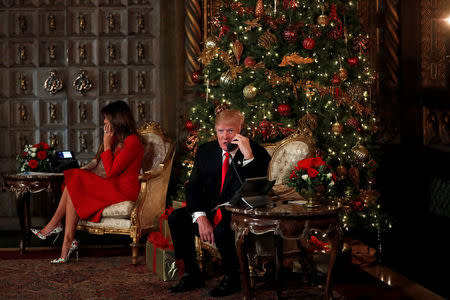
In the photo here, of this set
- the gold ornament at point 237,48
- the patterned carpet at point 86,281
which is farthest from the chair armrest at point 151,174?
the gold ornament at point 237,48

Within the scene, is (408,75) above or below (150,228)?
above

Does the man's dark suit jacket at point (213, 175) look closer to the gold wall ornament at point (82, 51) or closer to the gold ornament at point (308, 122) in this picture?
the gold ornament at point (308, 122)

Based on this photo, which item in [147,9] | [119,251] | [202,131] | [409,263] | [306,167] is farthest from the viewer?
[147,9]

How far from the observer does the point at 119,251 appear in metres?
5.80

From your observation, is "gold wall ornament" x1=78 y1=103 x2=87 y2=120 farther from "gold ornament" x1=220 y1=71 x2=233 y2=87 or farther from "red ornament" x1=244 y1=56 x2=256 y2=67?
"red ornament" x1=244 y1=56 x2=256 y2=67

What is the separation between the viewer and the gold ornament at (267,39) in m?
5.83

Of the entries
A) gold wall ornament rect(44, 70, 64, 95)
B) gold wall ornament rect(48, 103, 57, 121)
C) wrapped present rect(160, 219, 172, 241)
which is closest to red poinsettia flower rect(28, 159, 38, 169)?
gold wall ornament rect(48, 103, 57, 121)

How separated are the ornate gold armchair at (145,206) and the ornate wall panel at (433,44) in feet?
11.2

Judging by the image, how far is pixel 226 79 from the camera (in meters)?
5.97

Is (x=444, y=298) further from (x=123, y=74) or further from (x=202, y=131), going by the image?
(x=123, y=74)

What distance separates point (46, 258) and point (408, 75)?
4781 millimetres

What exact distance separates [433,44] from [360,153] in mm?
2230

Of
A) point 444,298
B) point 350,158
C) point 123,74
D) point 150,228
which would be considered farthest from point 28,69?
point 444,298

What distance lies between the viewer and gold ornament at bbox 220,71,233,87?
595cm
